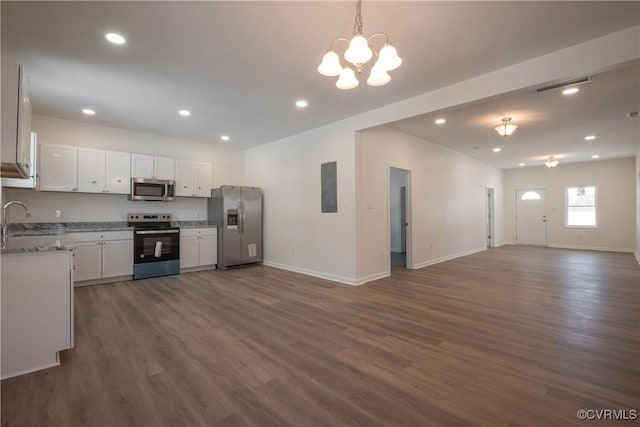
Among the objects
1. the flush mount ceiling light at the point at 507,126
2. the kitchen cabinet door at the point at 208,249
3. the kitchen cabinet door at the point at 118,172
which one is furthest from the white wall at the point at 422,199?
the kitchen cabinet door at the point at 118,172

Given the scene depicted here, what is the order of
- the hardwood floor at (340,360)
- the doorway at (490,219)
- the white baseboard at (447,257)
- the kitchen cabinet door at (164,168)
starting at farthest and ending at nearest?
the doorway at (490,219), the white baseboard at (447,257), the kitchen cabinet door at (164,168), the hardwood floor at (340,360)

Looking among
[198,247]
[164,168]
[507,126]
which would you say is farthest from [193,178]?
[507,126]

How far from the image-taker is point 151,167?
553 cm

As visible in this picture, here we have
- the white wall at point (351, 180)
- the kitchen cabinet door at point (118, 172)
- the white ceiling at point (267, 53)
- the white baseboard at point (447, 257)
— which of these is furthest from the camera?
the white baseboard at point (447, 257)

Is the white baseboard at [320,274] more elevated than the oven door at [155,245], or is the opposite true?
the oven door at [155,245]

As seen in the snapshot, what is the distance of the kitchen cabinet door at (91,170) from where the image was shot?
15.9 feet

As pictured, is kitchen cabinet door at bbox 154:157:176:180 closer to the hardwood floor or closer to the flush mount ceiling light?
the hardwood floor

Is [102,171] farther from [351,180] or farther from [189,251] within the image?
[351,180]

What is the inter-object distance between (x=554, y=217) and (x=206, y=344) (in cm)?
1163

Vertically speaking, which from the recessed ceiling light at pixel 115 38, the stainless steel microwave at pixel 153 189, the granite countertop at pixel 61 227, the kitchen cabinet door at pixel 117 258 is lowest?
the kitchen cabinet door at pixel 117 258

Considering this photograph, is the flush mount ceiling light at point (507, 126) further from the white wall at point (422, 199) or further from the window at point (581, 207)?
the window at point (581, 207)

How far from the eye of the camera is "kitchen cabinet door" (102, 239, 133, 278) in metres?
4.83

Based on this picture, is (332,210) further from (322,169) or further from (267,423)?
(267,423)

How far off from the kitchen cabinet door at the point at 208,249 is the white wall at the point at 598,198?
10.7m
